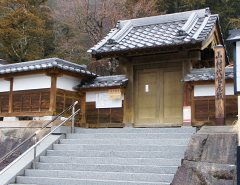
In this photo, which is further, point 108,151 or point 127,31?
point 127,31

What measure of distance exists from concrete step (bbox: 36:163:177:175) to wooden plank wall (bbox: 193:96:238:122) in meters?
4.58

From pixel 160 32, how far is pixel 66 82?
15.3 feet

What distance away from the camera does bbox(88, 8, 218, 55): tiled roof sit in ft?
36.3

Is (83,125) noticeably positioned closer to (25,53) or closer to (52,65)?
(52,65)

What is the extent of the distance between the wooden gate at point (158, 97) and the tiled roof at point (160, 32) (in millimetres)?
1489

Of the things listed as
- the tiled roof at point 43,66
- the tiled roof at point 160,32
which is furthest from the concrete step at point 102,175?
the tiled roof at point 160,32

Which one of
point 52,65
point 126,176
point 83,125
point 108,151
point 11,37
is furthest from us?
point 11,37

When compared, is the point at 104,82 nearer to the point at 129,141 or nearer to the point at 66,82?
the point at 66,82

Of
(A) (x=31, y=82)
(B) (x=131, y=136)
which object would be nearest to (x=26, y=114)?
(A) (x=31, y=82)

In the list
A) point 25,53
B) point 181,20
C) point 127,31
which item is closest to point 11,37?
point 25,53

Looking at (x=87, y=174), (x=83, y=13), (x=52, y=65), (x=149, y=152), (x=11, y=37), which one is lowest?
(x=87, y=174)

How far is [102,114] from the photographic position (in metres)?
13.0

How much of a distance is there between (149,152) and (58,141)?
11.8 feet

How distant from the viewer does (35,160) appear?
28.9 feet
